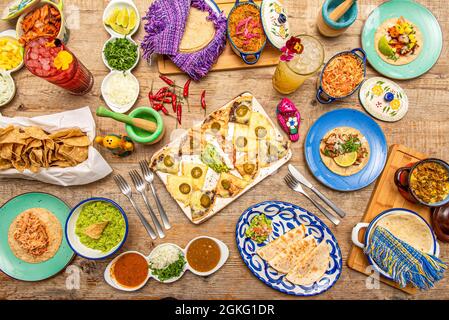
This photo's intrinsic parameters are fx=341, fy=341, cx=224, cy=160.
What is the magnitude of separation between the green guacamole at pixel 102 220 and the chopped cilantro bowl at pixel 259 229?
0.80 m

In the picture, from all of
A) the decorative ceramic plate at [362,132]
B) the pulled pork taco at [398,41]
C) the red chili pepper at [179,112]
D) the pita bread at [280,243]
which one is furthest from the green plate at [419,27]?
the red chili pepper at [179,112]

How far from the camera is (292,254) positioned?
2.21m

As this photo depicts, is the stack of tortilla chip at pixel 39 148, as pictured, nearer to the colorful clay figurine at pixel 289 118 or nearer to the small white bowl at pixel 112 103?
the small white bowl at pixel 112 103

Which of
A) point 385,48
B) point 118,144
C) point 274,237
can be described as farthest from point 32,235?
point 385,48

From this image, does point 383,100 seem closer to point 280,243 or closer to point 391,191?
point 391,191

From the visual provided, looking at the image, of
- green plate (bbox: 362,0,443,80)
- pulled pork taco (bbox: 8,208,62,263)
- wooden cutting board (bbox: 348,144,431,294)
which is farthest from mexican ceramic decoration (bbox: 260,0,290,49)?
pulled pork taco (bbox: 8,208,62,263)

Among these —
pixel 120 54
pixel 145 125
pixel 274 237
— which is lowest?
pixel 274 237

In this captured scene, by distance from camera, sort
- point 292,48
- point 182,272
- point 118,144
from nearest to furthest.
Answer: point 292,48 < point 118,144 < point 182,272

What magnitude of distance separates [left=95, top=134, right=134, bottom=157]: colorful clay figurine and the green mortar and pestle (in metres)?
0.07

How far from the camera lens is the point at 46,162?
212 cm

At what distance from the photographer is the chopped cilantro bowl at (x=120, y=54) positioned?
7.39 ft

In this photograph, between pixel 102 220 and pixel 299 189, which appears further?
pixel 299 189

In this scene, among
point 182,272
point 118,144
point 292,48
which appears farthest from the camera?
point 182,272

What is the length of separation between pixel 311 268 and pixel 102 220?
135 centimetres
